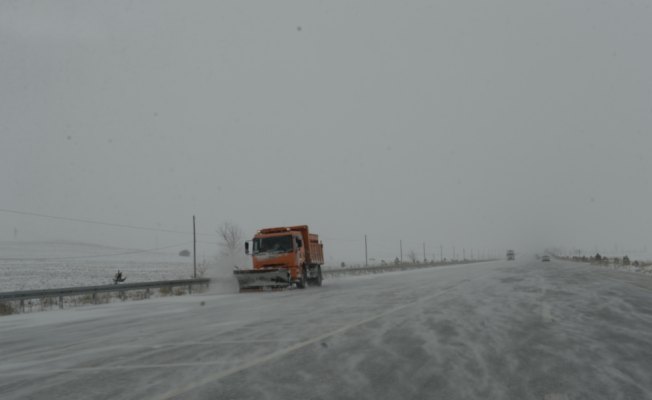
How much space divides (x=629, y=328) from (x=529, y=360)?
11.8ft

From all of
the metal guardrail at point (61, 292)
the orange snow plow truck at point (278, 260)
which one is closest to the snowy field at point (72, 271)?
the metal guardrail at point (61, 292)

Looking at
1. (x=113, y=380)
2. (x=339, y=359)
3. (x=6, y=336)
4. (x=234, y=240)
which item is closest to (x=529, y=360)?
(x=339, y=359)

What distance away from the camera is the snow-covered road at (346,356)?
16.1 ft

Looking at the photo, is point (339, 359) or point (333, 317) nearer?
point (339, 359)

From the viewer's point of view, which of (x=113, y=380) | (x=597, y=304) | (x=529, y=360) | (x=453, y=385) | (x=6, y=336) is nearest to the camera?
(x=453, y=385)

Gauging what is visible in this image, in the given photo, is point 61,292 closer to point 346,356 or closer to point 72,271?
point 346,356

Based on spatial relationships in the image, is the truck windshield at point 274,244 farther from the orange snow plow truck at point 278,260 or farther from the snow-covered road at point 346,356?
the snow-covered road at point 346,356

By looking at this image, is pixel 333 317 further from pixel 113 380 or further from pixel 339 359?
pixel 113 380

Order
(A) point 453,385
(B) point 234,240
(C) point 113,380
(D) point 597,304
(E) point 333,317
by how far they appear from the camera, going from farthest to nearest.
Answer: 1. (B) point 234,240
2. (D) point 597,304
3. (E) point 333,317
4. (C) point 113,380
5. (A) point 453,385

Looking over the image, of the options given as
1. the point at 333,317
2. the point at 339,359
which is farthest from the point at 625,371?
the point at 333,317

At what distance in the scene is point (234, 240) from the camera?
70000 millimetres

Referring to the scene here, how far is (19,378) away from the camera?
5.81m

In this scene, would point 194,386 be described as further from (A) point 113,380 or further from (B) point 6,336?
(B) point 6,336

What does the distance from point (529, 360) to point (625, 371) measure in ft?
3.22
